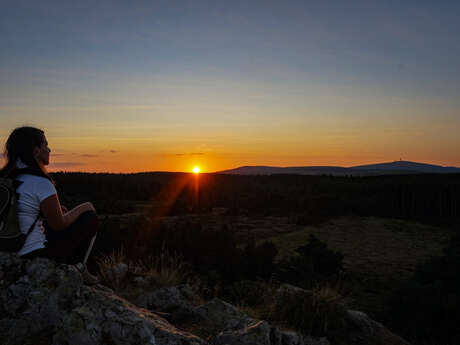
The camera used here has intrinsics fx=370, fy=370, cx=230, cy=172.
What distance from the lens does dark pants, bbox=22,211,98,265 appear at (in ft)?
11.7

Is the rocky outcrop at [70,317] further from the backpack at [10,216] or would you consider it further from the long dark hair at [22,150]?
the long dark hair at [22,150]

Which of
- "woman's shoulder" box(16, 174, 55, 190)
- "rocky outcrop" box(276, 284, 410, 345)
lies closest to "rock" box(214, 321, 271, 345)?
"rocky outcrop" box(276, 284, 410, 345)

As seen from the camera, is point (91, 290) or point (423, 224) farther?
point (423, 224)

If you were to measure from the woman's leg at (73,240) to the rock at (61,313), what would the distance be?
14cm

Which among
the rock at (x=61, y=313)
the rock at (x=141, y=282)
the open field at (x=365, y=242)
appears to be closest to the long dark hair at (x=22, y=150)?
the rock at (x=61, y=313)

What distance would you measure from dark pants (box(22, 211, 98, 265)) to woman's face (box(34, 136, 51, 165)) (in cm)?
64

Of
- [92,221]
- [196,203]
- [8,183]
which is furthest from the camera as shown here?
[196,203]

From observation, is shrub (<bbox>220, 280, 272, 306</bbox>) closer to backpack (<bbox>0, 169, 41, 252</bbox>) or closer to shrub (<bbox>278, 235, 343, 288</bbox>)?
shrub (<bbox>278, 235, 343, 288</bbox>)

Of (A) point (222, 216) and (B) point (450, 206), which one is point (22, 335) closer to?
(A) point (222, 216)

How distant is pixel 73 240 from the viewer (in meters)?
3.71

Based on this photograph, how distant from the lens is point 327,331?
5066 mm

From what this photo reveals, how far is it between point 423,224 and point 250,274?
52.9ft

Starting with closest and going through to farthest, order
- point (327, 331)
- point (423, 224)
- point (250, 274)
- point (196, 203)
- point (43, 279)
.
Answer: point (43, 279)
point (327, 331)
point (250, 274)
point (423, 224)
point (196, 203)

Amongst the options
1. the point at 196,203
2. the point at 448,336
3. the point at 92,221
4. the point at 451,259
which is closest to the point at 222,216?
the point at 196,203
